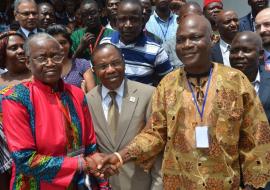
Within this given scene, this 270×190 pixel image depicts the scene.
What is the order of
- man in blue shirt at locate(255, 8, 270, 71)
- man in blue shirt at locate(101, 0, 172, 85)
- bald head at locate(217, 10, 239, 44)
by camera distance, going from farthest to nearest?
bald head at locate(217, 10, 239, 44), man in blue shirt at locate(255, 8, 270, 71), man in blue shirt at locate(101, 0, 172, 85)

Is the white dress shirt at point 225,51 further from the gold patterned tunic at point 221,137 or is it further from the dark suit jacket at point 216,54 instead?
the gold patterned tunic at point 221,137

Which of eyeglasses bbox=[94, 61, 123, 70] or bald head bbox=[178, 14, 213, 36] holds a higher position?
bald head bbox=[178, 14, 213, 36]

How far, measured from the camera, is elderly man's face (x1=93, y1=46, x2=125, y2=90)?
140 inches

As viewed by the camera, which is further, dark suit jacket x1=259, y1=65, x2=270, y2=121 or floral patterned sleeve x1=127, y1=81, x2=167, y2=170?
dark suit jacket x1=259, y1=65, x2=270, y2=121

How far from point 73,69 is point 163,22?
2379 mm

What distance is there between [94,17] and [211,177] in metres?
3.31

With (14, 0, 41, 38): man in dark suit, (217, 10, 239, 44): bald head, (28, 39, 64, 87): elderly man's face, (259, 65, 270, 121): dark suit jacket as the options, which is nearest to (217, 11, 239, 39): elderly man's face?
(217, 10, 239, 44): bald head

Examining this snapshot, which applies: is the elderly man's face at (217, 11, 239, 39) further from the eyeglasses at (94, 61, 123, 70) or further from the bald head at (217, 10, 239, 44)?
the eyeglasses at (94, 61, 123, 70)

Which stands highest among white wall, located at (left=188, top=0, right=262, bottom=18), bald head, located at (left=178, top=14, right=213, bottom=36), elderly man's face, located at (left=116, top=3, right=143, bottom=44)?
bald head, located at (left=178, top=14, right=213, bottom=36)

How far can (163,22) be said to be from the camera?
21.6 feet

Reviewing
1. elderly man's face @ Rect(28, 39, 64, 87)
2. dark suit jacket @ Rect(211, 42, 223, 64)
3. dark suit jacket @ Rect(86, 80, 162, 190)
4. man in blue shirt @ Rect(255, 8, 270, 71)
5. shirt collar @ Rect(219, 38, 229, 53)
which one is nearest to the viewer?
elderly man's face @ Rect(28, 39, 64, 87)

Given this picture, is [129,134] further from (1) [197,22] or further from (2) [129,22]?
(2) [129,22]

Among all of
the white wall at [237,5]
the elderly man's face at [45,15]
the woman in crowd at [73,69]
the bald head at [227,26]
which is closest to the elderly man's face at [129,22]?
the woman in crowd at [73,69]

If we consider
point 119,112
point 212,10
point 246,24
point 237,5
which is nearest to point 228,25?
point 246,24
